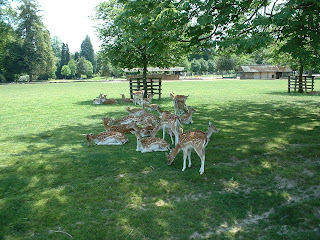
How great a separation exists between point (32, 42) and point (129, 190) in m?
78.4

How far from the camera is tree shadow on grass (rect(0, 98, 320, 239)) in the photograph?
480cm

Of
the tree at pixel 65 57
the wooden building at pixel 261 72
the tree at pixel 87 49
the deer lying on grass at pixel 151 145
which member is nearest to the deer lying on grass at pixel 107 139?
the deer lying on grass at pixel 151 145

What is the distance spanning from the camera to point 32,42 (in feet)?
246

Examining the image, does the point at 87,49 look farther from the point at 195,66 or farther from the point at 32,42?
the point at 32,42

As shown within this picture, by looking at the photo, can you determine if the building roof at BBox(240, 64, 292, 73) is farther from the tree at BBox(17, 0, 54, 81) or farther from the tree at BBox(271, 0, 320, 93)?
the tree at BBox(271, 0, 320, 93)

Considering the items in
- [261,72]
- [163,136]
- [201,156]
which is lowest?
[163,136]

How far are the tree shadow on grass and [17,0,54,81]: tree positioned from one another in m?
71.6

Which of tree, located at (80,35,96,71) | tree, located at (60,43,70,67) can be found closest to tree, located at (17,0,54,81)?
tree, located at (60,43,70,67)

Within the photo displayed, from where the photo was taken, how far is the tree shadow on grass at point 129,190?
189 inches

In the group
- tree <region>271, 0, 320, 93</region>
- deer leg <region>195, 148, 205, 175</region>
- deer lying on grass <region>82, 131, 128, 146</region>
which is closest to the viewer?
deer leg <region>195, 148, 205, 175</region>

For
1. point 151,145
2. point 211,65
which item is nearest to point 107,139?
point 151,145

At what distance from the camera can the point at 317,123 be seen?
1175 cm

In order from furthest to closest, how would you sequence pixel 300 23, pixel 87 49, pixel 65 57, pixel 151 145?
pixel 87 49 → pixel 65 57 → pixel 300 23 → pixel 151 145

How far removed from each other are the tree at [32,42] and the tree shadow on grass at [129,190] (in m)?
71.6
